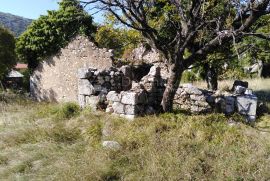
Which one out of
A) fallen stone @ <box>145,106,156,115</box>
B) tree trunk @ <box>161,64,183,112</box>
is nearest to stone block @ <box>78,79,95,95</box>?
fallen stone @ <box>145,106,156,115</box>

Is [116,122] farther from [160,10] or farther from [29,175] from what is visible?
[160,10]

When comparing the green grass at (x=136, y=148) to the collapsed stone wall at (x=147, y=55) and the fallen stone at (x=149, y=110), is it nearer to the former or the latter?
the fallen stone at (x=149, y=110)

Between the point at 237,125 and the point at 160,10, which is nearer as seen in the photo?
the point at 237,125

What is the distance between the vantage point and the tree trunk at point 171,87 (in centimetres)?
876

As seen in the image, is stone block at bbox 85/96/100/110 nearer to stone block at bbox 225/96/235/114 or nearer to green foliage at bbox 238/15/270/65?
stone block at bbox 225/96/235/114

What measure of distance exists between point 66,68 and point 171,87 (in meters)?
8.03

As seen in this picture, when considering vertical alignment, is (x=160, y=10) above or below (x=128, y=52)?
above

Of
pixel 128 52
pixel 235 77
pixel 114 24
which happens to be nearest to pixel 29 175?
pixel 114 24

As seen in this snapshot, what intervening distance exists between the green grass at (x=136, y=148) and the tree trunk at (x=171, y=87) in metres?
0.44

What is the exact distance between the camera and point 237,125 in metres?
8.25

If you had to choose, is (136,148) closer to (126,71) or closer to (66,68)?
(126,71)

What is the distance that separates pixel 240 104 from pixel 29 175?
565cm

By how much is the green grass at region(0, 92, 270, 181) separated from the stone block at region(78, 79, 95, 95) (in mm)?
638

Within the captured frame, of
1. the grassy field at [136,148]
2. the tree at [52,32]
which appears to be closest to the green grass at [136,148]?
the grassy field at [136,148]
